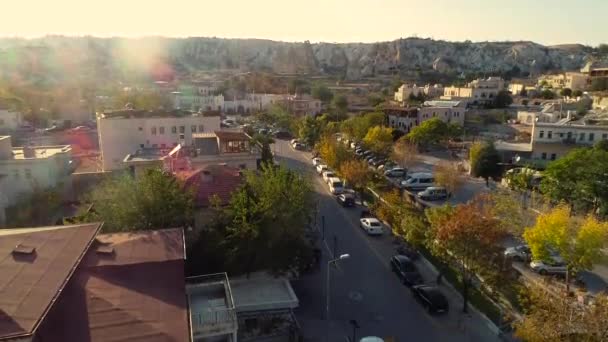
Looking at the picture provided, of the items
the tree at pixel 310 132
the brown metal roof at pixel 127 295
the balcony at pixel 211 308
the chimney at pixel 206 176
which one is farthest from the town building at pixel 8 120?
the balcony at pixel 211 308

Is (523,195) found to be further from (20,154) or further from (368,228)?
(20,154)

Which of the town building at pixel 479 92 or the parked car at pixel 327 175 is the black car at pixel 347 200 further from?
the town building at pixel 479 92

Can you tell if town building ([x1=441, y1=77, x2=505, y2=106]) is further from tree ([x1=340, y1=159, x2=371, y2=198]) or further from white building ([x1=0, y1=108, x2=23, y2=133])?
white building ([x1=0, y1=108, x2=23, y2=133])

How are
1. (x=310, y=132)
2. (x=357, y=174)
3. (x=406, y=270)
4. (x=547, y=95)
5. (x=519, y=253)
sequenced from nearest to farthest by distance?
(x=406, y=270)
(x=519, y=253)
(x=357, y=174)
(x=310, y=132)
(x=547, y=95)

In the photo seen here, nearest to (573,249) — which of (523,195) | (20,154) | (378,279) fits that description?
(378,279)

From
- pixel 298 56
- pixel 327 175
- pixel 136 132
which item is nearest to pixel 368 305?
Answer: pixel 327 175

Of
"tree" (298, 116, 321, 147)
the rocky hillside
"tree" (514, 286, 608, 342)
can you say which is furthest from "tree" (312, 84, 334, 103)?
"tree" (514, 286, 608, 342)

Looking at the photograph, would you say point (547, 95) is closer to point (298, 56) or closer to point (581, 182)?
point (581, 182)
